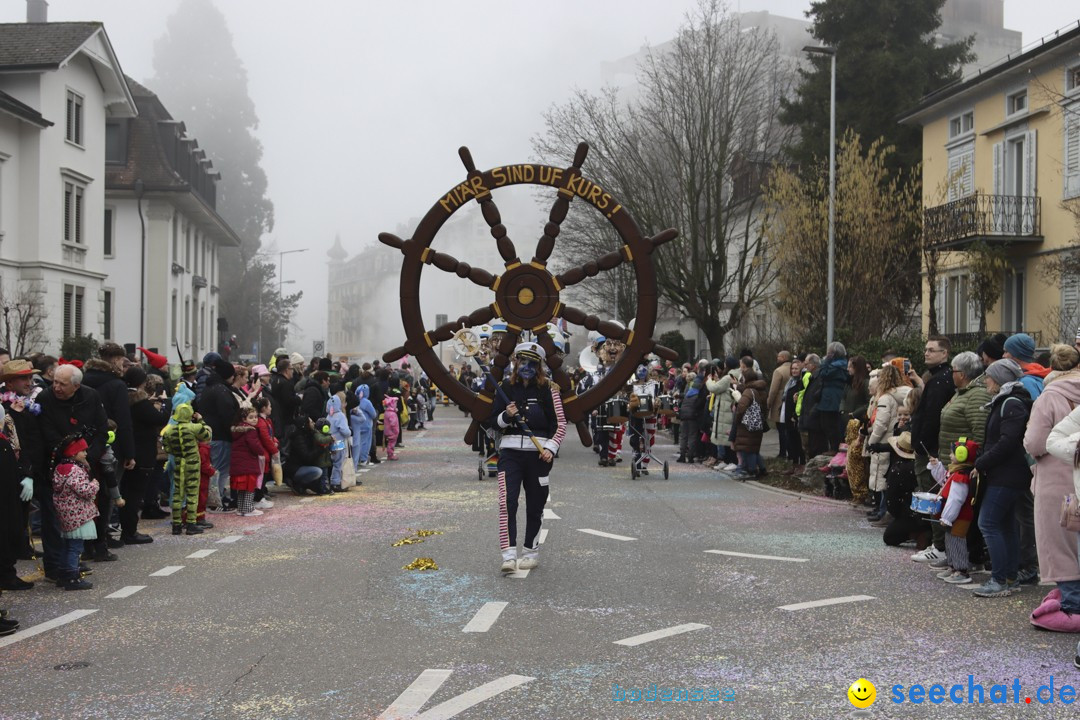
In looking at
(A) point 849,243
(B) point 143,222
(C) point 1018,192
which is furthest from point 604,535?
(B) point 143,222

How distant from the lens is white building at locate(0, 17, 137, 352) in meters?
30.2

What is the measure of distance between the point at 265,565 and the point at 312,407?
5.66 meters

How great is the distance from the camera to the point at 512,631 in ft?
22.4

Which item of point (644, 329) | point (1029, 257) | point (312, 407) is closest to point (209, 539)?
point (312, 407)

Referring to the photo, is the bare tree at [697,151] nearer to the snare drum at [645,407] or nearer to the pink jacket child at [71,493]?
the snare drum at [645,407]

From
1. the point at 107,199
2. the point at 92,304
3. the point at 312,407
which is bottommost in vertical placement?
the point at 312,407

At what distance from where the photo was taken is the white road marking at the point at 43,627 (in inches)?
264

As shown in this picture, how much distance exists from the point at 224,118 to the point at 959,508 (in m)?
82.6

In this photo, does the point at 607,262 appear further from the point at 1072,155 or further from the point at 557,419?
the point at 1072,155

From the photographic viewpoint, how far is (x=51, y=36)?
32.7 meters

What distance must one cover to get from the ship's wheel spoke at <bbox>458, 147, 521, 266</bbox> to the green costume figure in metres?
4.19

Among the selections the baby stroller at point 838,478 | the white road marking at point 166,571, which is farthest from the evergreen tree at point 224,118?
the white road marking at point 166,571

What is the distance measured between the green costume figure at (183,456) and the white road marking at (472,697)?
6.29m

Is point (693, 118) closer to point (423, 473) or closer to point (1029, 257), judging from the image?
point (1029, 257)
